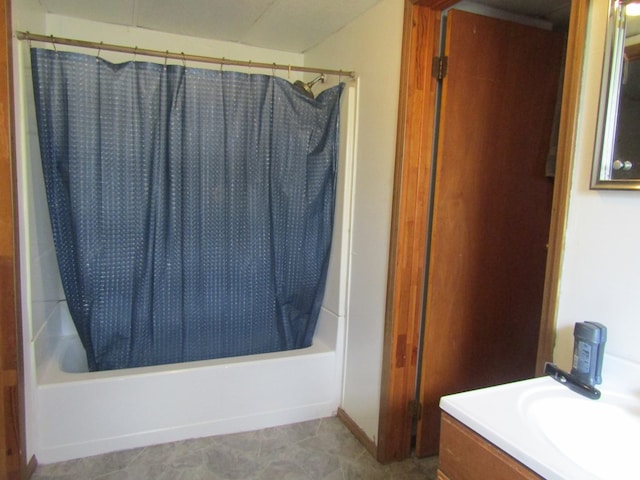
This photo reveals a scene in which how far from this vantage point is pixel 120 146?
1.90m

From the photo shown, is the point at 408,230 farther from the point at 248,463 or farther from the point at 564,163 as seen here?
the point at 248,463

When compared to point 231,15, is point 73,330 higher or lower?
Result: lower

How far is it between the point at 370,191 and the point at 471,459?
134cm

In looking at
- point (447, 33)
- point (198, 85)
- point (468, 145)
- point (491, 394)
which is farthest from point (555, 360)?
point (198, 85)

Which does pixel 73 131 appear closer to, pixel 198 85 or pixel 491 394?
pixel 198 85

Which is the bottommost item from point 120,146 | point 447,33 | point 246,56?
point 120,146

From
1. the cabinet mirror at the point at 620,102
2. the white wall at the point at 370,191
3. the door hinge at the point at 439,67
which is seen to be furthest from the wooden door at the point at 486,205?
the cabinet mirror at the point at 620,102

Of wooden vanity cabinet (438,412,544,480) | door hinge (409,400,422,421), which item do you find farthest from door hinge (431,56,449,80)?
door hinge (409,400,422,421)

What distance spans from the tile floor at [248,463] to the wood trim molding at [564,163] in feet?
3.53

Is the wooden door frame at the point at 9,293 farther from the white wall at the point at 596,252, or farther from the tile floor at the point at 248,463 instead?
the white wall at the point at 596,252

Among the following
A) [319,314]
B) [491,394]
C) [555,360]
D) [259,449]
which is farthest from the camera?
[319,314]

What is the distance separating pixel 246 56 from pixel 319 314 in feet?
5.56

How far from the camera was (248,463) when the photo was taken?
1912 millimetres

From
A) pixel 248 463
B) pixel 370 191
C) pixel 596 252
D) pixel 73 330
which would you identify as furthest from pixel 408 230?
pixel 73 330
